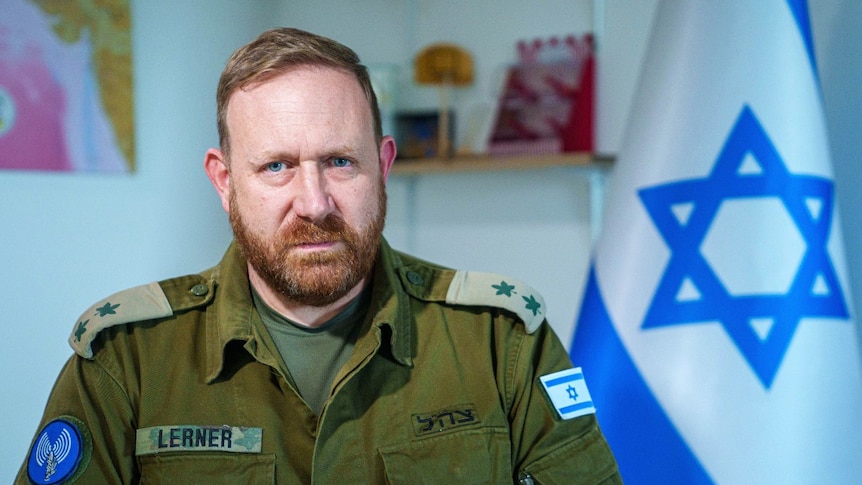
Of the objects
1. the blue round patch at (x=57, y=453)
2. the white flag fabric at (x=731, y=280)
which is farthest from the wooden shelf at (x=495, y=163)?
the blue round patch at (x=57, y=453)

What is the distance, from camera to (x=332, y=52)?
1.12 m

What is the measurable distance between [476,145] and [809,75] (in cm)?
112

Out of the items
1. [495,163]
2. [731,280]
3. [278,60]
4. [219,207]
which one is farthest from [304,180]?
[219,207]

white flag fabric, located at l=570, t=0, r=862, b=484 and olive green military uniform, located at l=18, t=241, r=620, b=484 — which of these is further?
white flag fabric, located at l=570, t=0, r=862, b=484

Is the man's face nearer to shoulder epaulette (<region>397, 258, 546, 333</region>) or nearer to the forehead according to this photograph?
the forehead

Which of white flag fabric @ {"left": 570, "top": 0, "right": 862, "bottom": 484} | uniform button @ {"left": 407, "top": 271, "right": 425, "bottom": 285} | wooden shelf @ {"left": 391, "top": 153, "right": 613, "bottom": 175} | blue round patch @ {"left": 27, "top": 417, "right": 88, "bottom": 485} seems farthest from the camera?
wooden shelf @ {"left": 391, "top": 153, "right": 613, "bottom": 175}

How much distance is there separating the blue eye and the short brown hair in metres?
0.09

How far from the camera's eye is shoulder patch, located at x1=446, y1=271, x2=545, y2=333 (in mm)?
1192

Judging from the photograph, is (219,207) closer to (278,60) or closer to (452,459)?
(278,60)

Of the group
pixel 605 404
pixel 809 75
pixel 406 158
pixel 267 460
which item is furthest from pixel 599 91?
pixel 267 460

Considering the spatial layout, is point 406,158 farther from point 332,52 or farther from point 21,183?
point 332,52

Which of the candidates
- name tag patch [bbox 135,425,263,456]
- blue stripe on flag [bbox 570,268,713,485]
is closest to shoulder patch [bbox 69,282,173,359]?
name tag patch [bbox 135,425,263,456]

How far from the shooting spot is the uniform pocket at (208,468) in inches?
41.9

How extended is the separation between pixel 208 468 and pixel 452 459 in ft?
1.01
